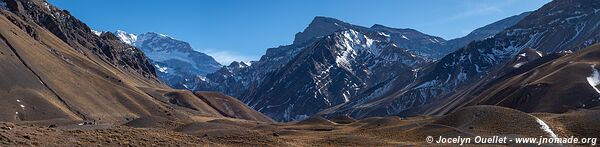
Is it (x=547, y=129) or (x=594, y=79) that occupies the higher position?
(x=594, y=79)

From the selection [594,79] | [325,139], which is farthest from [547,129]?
[594,79]

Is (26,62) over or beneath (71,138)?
over

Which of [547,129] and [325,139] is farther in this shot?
[325,139]

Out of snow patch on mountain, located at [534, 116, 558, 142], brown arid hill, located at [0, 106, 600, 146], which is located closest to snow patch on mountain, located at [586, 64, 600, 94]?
brown arid hill, located at [0, 106, 600, 146]

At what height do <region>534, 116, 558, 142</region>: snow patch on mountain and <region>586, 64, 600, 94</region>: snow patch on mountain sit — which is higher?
<region>586, 64, 600, 94</region>: snow patch on mountain

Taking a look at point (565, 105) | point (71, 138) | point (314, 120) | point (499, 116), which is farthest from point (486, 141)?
point (565, 105)

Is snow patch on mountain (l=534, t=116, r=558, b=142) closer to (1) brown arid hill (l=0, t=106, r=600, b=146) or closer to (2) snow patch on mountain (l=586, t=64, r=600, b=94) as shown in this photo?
(1) brown arid hill (l=0, t=106, r=600, b=146)

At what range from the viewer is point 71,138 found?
47.0 metres

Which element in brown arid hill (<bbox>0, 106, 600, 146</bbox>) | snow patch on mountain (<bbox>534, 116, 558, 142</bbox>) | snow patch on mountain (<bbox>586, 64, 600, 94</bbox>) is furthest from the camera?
snow patch on mountain (<bbox>586, 64, 600, 94</bbox>)

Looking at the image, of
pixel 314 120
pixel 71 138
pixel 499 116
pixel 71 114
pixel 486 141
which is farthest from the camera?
pixel 71 114

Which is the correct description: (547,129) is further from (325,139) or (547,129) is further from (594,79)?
(594,79)

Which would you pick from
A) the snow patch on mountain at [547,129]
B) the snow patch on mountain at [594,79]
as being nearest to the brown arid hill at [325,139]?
the snow patch on mountain at [547,129]

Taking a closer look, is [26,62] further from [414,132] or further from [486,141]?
[486,141]

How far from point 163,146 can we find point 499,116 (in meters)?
48.1
